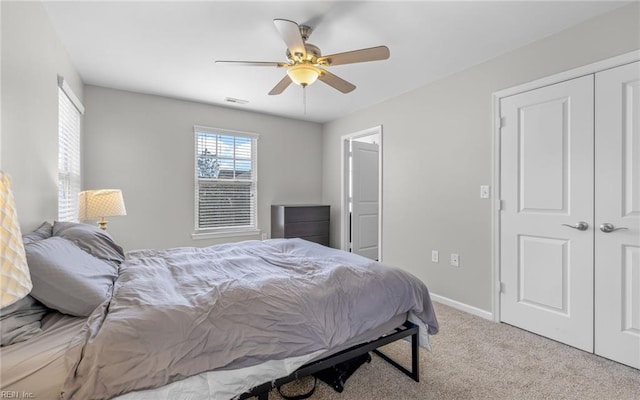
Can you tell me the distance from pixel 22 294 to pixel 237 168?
3783 millimetres

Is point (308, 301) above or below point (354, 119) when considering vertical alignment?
below

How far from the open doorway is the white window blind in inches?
133

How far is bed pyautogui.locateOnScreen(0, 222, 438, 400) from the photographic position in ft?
3.36

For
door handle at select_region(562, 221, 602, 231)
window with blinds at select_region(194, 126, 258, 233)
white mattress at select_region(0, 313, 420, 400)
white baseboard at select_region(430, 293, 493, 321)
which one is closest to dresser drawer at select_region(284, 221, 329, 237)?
window with blinds at select_region(194, 126, 258, 233)

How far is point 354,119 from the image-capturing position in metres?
4.44

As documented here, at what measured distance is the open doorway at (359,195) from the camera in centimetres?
470

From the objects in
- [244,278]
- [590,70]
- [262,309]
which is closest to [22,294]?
[262,309]

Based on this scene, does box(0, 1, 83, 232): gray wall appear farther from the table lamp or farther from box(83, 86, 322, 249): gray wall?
box(83, 86, 322, 249): gray wall

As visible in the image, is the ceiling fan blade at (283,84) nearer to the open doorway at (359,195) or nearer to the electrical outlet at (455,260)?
the open doorway at (359,195)

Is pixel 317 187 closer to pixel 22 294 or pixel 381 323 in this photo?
pixel 381 323

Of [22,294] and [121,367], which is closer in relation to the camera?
[22,294]

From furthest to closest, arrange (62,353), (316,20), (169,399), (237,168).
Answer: (237,168) < (316,20) < (169,399) < (62,353)

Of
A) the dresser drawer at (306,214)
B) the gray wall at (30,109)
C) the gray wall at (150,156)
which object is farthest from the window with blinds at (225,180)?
the gray wall at (30,109)

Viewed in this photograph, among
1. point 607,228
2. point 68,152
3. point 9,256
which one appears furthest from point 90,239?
point 607,228
